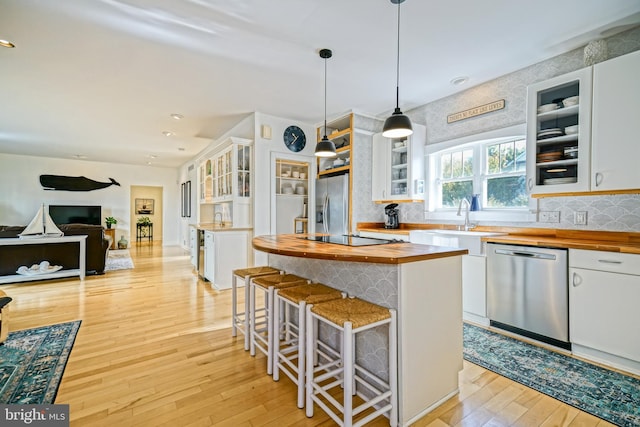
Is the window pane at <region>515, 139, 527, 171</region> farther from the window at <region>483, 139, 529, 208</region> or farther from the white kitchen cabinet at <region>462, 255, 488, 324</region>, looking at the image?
the white kitchen cabinet at <region>462, 255, 488, 324</region>

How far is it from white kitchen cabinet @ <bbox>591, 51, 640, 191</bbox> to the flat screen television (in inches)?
426

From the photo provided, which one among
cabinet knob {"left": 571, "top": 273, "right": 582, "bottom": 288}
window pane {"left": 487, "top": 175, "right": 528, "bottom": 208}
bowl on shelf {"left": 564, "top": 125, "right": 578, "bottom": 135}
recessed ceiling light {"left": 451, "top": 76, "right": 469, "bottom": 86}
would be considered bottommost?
cabinet knob {"left": 571, "top": 273, "right": 582, "bottom": 288}

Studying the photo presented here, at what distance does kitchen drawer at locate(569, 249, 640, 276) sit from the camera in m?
2.01

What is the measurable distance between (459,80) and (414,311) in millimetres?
2948

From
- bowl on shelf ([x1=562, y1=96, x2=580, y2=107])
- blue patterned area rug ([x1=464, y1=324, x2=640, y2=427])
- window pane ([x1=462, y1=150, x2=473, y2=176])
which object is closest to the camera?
blue patterned area rug ([x1=464, y1=324, x2=640, y2=427])

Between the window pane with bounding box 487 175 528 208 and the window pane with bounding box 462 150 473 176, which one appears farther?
the window pane with bounding box 462 150 473 176

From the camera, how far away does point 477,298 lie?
115 inches

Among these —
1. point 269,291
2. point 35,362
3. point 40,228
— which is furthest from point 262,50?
point 40,228

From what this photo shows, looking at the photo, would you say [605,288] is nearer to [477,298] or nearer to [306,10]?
[477,298]

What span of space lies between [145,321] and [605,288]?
4140mm

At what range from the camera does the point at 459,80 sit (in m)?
3.34

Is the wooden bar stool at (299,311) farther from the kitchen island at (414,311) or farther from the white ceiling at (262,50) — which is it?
the white ceiling at (262,50)

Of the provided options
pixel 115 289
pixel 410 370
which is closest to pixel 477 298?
pixel 410 370

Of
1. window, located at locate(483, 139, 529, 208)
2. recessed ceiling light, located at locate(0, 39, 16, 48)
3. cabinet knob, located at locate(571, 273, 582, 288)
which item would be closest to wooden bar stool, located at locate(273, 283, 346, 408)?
cabinet knob, located at locate(571, 273, 582, 288)
